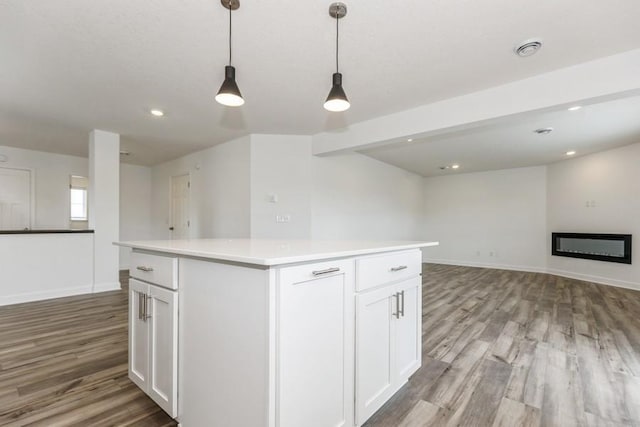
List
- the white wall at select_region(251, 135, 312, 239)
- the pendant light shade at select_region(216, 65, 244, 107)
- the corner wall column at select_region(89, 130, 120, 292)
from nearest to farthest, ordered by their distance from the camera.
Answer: the pendant light shade at select_region(216, 65, 244, 107)
the corner wall column at select_region(89, 130, 120, 292)
the white wall at select_region(251, 135, 312, 239)

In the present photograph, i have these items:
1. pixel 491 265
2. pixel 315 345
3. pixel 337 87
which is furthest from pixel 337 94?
pixel 491 265

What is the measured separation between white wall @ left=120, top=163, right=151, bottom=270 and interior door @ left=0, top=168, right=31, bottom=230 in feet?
4.72

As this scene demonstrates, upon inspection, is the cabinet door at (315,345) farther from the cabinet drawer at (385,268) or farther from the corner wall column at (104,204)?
the corner wall column at (104,204)

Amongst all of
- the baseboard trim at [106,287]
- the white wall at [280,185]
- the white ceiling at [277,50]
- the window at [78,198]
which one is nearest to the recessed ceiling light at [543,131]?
the white ceiling at [277,50]

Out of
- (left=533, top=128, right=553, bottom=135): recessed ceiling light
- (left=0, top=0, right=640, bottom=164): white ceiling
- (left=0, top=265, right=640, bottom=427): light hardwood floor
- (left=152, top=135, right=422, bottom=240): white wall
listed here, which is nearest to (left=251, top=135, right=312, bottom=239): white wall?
(left=152, top=135, right=422, bottom=240): white wall

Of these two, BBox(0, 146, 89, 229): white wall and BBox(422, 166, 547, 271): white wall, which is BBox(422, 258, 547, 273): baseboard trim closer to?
BBox(422, 166, 547, 271): white wall

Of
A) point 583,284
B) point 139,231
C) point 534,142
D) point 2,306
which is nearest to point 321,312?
point 2,306

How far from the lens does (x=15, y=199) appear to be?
5.17 m

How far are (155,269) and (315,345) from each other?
97cm

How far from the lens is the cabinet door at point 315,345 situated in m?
1.12

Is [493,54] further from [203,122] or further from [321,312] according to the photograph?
[203,122]

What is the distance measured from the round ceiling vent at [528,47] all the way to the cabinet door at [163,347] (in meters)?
2.84

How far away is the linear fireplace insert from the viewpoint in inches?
194

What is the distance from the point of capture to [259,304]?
1.10 m
